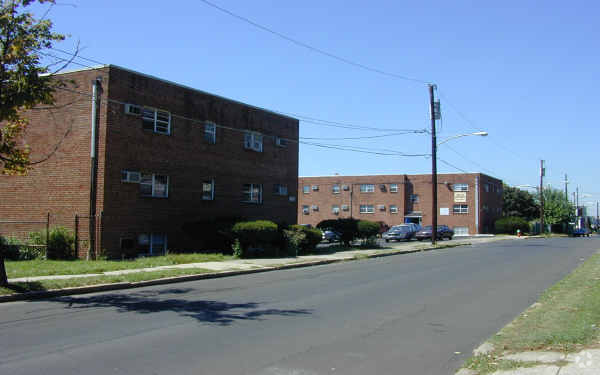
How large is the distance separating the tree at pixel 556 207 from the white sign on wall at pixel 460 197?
22.1m

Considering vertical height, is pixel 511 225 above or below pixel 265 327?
above

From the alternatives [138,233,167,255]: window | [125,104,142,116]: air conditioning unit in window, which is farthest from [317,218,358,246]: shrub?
[125,104,142,116]: air conditioning unit in window

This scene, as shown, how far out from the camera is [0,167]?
20281 mm

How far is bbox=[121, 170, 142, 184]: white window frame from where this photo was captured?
20.1 metres

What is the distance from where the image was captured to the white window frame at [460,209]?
62.8 meters

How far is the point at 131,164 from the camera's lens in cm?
2039

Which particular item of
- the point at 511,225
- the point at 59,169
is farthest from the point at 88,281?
the point at 511,225

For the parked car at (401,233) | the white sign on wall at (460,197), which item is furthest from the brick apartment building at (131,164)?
the white sign on wall at (460,197)

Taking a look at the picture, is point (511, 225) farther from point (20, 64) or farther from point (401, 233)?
point (20, 64)

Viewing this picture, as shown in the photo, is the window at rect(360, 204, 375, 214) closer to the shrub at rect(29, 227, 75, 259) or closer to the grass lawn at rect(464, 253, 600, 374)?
the shrub at rect(29, 227, 75, 259)

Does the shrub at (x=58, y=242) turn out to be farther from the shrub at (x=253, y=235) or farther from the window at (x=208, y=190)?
the window at (x=208, y=190)

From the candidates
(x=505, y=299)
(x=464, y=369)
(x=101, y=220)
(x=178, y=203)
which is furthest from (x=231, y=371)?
(x=178, y=203)

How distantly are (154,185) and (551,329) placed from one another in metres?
17.2

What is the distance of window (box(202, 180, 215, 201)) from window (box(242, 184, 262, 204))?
2294mm
